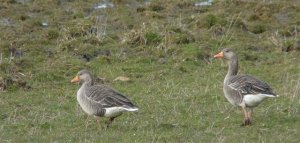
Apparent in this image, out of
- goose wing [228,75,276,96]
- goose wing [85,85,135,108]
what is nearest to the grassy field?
goose wing [85,85,135,108]

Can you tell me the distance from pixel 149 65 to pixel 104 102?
7.07 m

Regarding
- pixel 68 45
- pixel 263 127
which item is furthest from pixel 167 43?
pixel 263 127

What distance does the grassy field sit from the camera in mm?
13969

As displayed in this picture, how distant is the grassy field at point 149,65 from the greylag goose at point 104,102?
314mm

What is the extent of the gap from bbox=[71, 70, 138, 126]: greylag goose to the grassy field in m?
0.31

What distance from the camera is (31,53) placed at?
2200 cm

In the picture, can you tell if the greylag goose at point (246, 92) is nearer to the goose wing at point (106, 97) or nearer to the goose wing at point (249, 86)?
the goose wing at point (249, 86)

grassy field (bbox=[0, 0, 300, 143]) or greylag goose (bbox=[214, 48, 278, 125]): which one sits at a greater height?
greylag goose (bbox=[214, 48, 278, 125])

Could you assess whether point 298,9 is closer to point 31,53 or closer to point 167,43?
point 167,43

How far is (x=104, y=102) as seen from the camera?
13703 millimetres

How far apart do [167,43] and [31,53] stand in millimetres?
3653

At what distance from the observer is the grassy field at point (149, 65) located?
14.0 meters

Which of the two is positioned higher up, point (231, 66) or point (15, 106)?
point (231, 66)

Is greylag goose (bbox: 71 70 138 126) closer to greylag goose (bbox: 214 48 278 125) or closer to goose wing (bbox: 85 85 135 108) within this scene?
goose wing (bbox: 85 85 135 108)
